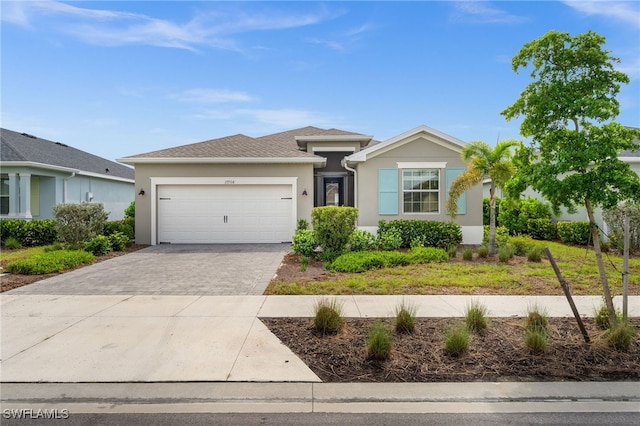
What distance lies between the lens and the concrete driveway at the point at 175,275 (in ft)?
25.0

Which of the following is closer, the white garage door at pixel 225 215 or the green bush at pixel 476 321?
the green bush at pixel 476 321

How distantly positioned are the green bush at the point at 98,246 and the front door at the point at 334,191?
10400mm

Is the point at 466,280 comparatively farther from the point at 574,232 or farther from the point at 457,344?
the point at 574,232

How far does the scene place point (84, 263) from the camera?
10.7 meters

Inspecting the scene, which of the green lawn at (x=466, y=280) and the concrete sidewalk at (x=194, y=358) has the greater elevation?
the green lawn at (x=466, y=280)

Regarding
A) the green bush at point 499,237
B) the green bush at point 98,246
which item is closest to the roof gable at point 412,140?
the green bush at point 499,237

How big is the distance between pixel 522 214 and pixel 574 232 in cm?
283

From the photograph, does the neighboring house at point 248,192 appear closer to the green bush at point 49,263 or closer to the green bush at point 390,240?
the green bush at point 390,240

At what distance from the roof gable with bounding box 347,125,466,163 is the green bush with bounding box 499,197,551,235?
535cm

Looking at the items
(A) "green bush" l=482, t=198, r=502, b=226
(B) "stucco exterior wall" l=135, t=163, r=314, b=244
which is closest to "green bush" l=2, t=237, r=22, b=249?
(B) "stucco exterior wall" l=135, t=163, r=314, b=244

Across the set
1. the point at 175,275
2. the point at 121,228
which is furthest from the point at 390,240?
the point at 121,228

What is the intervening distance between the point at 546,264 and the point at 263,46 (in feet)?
41.9

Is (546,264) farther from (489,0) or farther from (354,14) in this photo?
(354,14)

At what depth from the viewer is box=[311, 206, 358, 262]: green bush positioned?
10.5 meters
